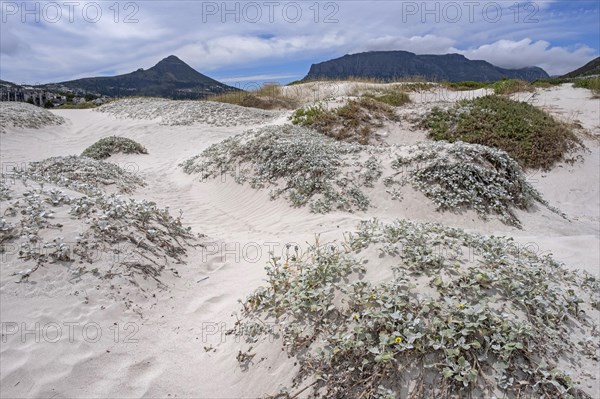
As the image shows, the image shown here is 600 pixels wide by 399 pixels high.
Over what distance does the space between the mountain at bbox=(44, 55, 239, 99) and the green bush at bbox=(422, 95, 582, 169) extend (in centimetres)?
2358

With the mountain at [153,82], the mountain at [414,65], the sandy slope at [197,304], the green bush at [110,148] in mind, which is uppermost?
the mountain at [414,65]

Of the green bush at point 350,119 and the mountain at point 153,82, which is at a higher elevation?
the mountain at point 153,82

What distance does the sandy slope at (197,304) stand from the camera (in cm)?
379

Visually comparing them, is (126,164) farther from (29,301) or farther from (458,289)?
(458,289)

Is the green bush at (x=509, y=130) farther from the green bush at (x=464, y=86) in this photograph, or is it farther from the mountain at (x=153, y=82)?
the mountain at (x=153, y=82)

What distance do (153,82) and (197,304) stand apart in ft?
333

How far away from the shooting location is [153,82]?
95250 mm

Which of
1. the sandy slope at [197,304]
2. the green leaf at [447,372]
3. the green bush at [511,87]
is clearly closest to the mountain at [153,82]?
the green bush at [511,87]

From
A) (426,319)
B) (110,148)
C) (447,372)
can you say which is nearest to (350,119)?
(110,148)

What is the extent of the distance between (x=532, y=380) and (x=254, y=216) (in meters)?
7.01

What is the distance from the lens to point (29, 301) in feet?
14.9

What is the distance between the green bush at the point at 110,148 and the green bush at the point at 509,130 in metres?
12.8

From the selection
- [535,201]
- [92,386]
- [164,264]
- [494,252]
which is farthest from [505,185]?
[92,386]

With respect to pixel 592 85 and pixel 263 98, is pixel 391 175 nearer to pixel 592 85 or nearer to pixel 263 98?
pixel 263 98
